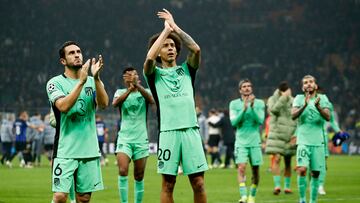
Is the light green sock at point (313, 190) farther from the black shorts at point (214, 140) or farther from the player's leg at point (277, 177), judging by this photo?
the black shorts at point (214, 140)

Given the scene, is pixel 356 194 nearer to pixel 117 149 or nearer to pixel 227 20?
pixel 117 149

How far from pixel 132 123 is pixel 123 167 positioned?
35.8 inches

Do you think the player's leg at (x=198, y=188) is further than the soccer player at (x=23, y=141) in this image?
No

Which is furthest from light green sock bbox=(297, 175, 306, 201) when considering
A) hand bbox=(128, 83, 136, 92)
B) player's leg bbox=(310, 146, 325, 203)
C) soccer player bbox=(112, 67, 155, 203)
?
hand bbox=(128, 83, 136, 92)

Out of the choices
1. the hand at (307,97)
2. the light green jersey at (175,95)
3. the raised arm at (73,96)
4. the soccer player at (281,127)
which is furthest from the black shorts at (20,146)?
the raised arm at (73,96)

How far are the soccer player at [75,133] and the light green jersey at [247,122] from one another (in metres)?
7.85

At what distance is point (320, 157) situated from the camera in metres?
16.2

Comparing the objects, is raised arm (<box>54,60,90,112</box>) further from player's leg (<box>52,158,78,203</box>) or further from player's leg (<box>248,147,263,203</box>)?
player's leg (<box>248,147,263,203</box>)

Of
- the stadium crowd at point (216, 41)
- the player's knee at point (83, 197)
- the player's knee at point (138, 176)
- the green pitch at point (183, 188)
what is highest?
the stadium crowd at point (216, 41)

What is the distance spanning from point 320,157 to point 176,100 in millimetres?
5941

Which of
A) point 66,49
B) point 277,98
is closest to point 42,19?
point 277,98

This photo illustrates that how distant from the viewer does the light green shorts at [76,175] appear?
10.5 m

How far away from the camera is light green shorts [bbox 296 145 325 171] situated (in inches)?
634

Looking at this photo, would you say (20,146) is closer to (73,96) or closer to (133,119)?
(133,119)
